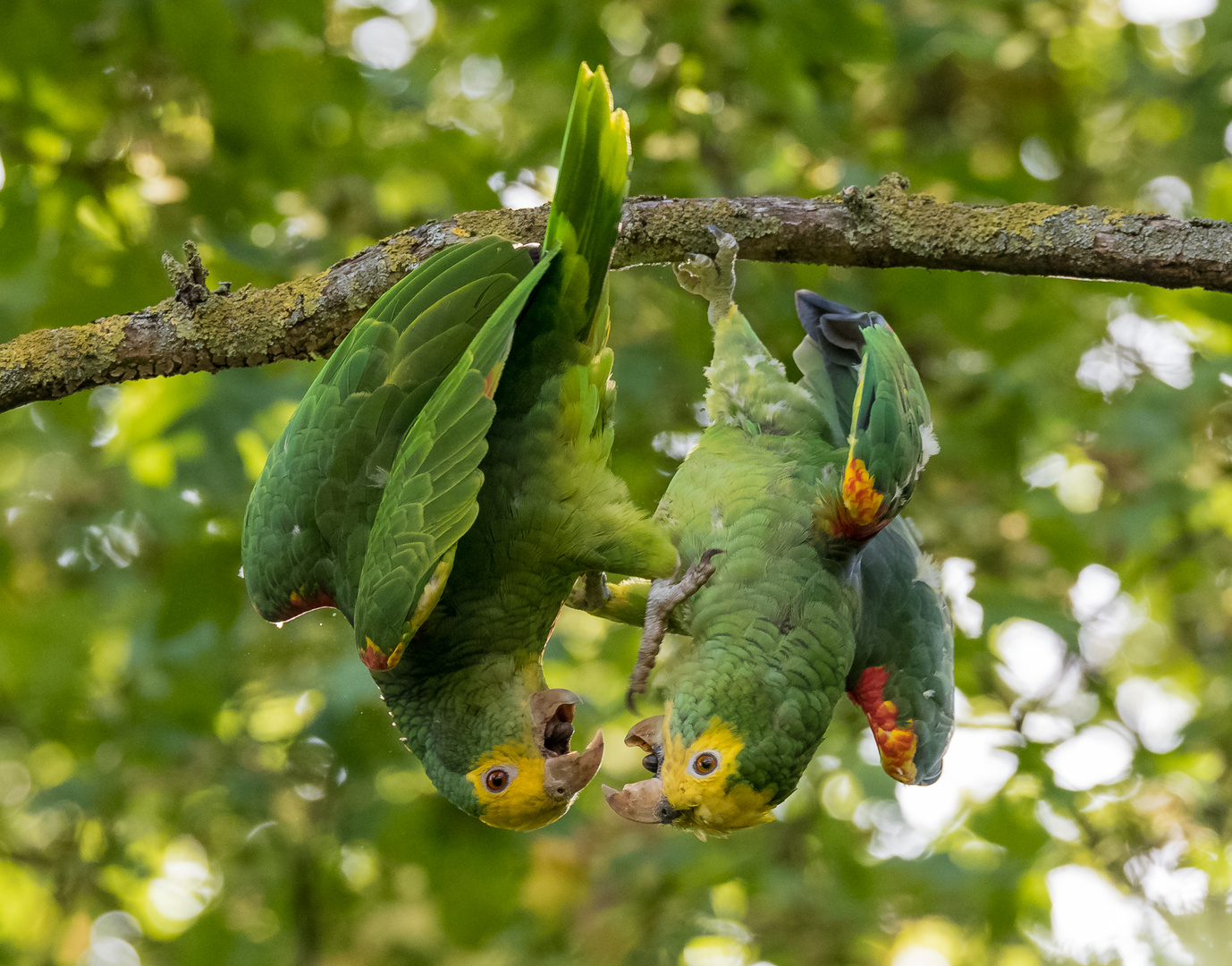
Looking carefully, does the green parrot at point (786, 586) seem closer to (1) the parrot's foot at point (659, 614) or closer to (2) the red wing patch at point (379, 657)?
(1) the parrot's foot at point (659, 614)

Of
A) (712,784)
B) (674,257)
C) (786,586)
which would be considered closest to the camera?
(712,784)

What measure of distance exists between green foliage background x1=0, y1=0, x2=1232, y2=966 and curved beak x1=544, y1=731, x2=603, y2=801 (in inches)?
75.6

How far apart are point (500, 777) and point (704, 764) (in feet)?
2.08

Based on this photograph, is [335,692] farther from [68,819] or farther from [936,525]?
[936,525]

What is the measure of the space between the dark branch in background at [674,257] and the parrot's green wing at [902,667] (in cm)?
99

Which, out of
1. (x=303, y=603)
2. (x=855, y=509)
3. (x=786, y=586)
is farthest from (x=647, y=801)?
(x=303, y=603)

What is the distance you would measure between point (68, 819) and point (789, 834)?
4151 mm

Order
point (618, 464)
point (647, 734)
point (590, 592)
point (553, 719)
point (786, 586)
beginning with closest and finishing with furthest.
Answer: 1. point (786, 586)
2. point (647, 734)
3. point (553, 719)
4. point (590, 592)
5. point (618, 464)

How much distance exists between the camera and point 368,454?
2.91 m

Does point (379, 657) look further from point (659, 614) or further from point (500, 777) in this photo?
point (659, 614)

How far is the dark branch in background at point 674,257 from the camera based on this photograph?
278 cm

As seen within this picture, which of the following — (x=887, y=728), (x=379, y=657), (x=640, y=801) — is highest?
(x=379, y=657)

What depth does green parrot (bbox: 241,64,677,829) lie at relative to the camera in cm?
272

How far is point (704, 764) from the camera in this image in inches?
100
